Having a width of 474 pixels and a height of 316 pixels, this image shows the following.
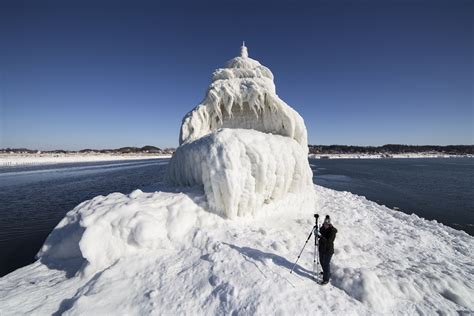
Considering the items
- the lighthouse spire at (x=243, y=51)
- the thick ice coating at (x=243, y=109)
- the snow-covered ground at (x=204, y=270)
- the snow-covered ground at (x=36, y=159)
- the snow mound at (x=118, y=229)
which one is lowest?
the snow-covered ground at (x=204, y=270)

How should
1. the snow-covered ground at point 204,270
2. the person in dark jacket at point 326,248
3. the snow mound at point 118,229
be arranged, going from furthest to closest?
1. the snow mound at point 118,229
2. the person in dark jacket at point 326,248
3. the snow-covered ground at point 204,270

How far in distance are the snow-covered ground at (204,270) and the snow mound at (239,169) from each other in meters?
0.71

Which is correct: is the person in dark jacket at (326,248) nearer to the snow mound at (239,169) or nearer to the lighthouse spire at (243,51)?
the snow mound at (239,169)

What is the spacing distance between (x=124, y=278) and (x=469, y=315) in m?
8.53

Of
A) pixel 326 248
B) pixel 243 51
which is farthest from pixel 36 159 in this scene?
pixel 326 248

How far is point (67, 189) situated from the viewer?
27.3 m

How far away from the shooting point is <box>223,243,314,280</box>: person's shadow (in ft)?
20.6

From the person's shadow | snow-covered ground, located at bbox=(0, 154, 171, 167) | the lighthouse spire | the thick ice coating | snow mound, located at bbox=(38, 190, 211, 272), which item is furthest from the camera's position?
snow-covered ground, located at bbox=(0, 154, 171, 167)

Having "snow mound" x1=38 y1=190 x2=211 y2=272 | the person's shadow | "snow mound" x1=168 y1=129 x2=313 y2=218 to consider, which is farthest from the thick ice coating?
the person's shadow

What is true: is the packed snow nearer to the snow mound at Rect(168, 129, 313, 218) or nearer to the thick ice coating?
the snow mound at Rect(168, 129, 313, 218)

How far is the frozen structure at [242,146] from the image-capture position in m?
8.59

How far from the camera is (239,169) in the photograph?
Result: 344 inches

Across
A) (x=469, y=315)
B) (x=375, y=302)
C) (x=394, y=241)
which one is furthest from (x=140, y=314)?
(x=394, y=241)

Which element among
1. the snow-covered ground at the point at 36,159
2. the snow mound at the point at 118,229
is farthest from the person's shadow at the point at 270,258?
the snow-covered ground at the point at 36,159
